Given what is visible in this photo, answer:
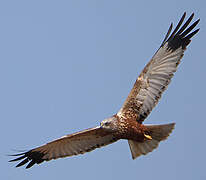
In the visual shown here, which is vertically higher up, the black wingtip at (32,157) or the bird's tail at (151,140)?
the black wingtip at (32,157)

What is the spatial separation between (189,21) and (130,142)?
2.75m

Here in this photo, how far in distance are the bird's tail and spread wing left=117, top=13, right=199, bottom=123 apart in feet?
1.17

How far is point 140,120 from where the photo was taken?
7.75 meters

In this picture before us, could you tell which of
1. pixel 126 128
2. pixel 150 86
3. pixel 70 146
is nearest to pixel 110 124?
pixel 126 128

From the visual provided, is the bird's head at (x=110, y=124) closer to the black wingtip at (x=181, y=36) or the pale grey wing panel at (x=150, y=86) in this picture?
the pale grey wing panel at (x=150, y=86)

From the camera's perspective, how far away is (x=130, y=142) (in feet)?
25.9

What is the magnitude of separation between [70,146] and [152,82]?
2160 millimetres

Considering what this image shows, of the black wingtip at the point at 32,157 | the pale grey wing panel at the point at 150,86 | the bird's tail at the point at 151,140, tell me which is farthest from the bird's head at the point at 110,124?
the black wingtip at the point at 32,157

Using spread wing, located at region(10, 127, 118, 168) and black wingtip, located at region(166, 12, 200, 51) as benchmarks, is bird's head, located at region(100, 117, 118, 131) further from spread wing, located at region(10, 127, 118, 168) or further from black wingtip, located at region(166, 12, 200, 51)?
black wingtip, located at region(166, 12, 200, 51)

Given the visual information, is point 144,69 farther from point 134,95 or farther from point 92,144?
point 92,144

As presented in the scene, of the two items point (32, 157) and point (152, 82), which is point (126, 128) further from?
point (32, 157)

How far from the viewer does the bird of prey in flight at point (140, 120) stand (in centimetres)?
748

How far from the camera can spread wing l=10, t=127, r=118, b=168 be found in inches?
310

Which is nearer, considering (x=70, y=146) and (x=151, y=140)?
(x=151, y=140)
